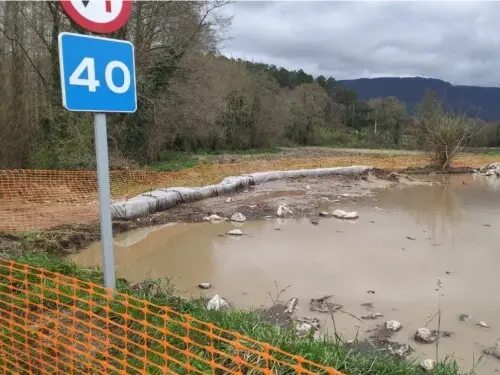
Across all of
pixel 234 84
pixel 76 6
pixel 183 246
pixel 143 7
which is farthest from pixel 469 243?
pixel 234 84

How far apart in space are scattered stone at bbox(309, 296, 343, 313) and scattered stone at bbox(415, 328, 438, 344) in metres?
0.85

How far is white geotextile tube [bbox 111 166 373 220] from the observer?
8.27 metres

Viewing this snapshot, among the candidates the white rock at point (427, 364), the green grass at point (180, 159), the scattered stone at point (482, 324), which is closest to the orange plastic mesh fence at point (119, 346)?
the white rock at point (427, 364)

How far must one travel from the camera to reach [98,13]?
2.62 metres

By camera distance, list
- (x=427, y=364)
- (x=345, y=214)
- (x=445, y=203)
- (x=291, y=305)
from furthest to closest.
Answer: (x=445, y=203), (x=345, y=214), (x=291, y=305), (x=427, y=364)

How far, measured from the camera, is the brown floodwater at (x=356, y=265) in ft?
13.9

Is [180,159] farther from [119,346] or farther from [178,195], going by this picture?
[119,346]

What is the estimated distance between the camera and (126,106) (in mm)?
2844

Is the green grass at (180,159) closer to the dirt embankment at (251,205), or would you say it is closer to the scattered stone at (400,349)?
the dirt embankment at (251,205)

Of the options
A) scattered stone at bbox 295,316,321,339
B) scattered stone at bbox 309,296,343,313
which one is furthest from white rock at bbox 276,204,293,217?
scattered stone at bbox 295,316,321,339

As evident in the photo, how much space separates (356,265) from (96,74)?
14.0 ft

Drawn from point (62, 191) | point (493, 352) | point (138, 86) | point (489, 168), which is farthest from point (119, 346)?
point (489, 168)

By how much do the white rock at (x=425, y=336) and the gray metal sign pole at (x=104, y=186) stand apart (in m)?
2.53

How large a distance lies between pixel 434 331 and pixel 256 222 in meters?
4.89
